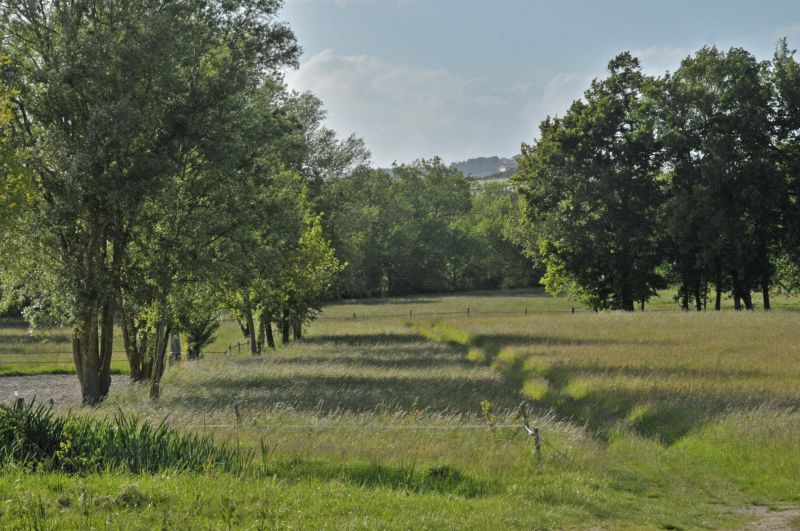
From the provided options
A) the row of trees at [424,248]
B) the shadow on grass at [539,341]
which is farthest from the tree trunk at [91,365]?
the row of trees at [424,248]

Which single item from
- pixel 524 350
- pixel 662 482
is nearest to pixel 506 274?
pixel 524 350

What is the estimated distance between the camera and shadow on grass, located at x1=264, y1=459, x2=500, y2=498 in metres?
12.3

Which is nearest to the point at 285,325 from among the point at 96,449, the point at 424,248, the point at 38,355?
the point at 38,355

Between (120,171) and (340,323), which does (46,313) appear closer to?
(120,171)

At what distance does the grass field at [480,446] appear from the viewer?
10.1m

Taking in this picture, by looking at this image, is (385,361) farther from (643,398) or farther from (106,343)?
(643,398)

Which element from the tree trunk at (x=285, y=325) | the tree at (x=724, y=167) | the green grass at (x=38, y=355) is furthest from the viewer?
the tree at (x=724, y=167)

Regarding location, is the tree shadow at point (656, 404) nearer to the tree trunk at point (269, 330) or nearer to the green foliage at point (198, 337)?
the tree trunk at point (269, 330)

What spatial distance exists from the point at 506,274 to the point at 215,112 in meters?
103

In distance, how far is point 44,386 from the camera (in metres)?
41.2

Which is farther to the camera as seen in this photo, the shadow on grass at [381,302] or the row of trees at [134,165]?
the shadow on grass at [381,302]

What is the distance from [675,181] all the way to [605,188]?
203 inches

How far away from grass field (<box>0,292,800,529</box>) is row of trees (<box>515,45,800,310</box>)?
22806 millimetres

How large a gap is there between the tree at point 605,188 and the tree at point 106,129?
1526 inches
